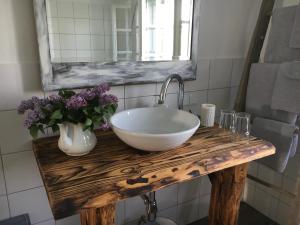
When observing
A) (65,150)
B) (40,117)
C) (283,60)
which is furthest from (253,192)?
(40,117)

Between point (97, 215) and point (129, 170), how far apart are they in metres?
0.17

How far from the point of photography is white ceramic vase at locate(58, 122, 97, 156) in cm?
92

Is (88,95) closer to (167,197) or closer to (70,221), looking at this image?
(70,221)

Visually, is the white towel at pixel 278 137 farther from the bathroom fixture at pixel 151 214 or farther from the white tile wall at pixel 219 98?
the bathroom fixture at pixel 151 214

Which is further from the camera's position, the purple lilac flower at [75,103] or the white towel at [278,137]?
the white towel at [278,137]

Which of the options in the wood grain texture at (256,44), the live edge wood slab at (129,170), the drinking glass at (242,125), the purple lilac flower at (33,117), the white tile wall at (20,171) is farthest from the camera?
the wood grain texture at (256,44)

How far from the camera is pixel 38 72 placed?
3.47 ft

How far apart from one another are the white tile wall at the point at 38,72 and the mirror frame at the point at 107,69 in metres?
0.04

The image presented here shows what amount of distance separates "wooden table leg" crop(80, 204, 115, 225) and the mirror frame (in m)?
0.55

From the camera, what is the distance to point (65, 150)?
0.94m

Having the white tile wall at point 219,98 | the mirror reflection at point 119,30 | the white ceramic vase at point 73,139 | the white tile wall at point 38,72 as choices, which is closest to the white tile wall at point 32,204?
the white tile wall at point 38,72

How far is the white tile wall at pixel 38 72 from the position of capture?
3.27 feet

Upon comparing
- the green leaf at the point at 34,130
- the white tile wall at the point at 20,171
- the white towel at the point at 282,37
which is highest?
the white towel at the point at 282,37

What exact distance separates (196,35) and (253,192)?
1244 millimetres
